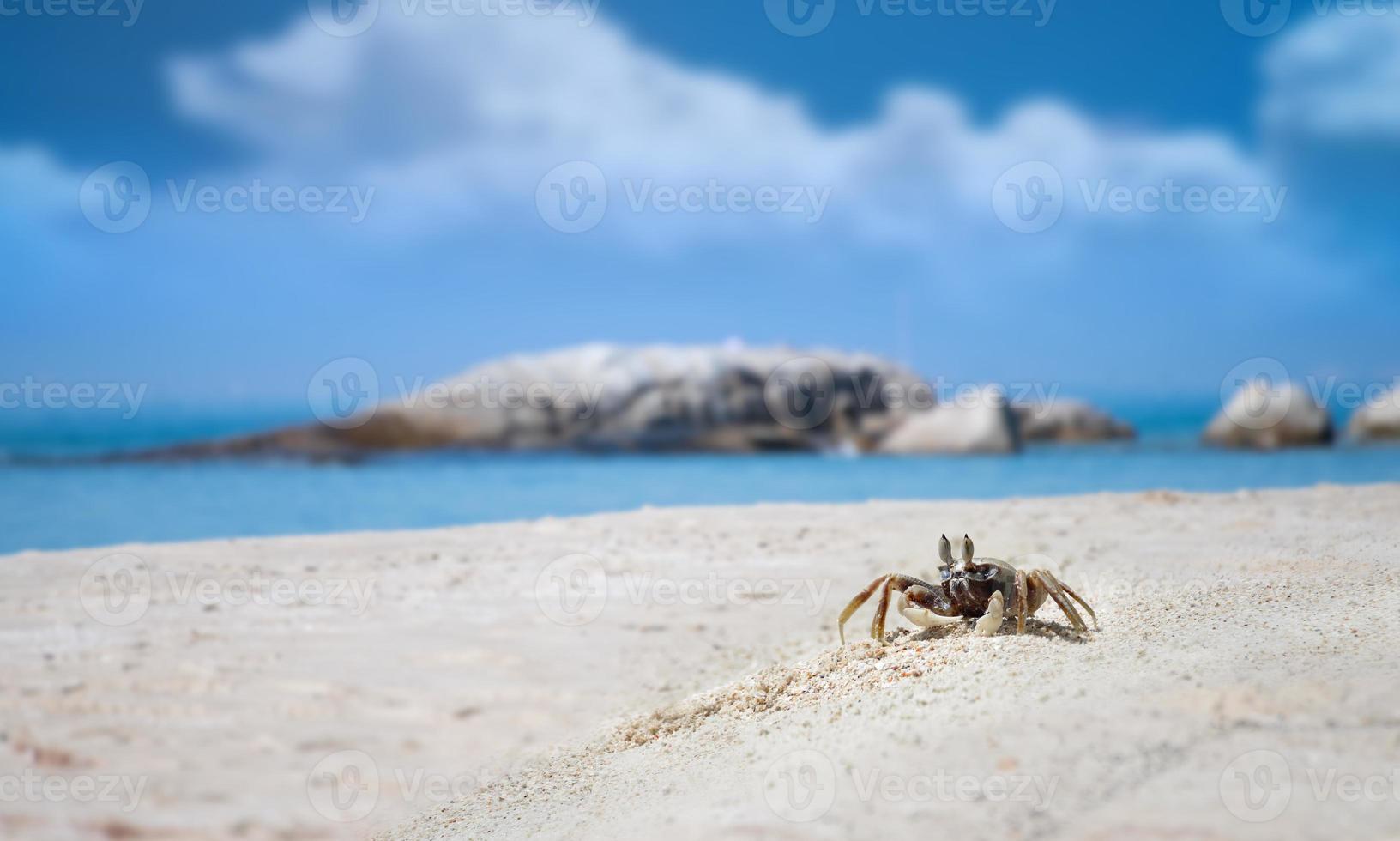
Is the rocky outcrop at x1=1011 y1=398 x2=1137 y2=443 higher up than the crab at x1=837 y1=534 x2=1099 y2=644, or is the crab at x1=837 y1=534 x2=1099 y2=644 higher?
the rocky outcrop at x1=1011 y1=398 x2=1137 y2=443

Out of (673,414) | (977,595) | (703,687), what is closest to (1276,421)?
(673,414)

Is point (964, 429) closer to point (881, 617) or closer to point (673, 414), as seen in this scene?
point (673, 414)

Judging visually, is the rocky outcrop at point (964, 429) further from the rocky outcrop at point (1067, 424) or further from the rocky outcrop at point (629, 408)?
the rocky outcrop at point (1067, 424)

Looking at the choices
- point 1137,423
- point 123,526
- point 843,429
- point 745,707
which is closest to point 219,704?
point 745,707

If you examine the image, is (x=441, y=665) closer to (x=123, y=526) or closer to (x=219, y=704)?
(x=219, y=704)

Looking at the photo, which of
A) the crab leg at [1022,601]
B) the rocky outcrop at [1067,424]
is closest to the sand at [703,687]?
the crab leg at [1022,601]

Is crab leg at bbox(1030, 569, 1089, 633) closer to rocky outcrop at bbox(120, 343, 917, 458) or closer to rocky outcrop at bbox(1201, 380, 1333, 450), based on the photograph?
rocky outcrop at bbox(120, 343, 917, 458)

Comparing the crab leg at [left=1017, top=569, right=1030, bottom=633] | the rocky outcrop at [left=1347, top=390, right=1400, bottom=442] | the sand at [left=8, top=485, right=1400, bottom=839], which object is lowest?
the sand at [left=8, top=485, right=1400, bottom=839]

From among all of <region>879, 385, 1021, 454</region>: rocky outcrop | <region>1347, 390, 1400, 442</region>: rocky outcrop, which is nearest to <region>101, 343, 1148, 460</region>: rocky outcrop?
<region>879, 385, 1021, 454</region>: rocky outcrop

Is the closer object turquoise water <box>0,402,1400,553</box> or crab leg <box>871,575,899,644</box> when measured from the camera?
crab leg <box>871,575,899,644</box>
